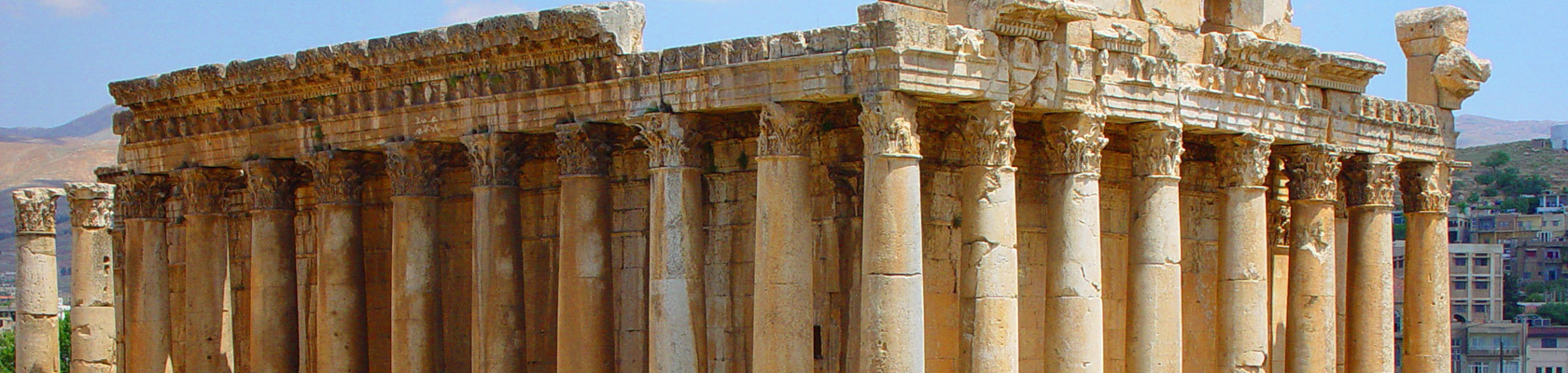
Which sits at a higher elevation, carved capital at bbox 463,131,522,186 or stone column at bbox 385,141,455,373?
carved capital at bbox 463,131,522,186

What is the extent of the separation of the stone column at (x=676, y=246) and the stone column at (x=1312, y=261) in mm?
9506

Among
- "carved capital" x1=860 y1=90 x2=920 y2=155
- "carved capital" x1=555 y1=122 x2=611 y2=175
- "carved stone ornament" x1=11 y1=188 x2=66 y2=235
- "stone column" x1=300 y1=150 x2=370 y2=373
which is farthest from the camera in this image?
"carved stone ornament" x1=11 y1=188 x2=66 y2=235

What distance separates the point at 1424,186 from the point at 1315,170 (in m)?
3.87

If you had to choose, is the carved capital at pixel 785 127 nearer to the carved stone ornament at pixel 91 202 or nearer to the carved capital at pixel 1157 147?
the carved capital at pixel 1157 147

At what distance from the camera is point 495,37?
97.0 ft

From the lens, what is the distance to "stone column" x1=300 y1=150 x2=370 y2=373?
110ft

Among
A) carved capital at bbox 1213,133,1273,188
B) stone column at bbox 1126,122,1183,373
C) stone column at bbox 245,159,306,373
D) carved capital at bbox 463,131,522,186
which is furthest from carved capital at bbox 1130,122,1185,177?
stone column at bbox 245,159,306,373

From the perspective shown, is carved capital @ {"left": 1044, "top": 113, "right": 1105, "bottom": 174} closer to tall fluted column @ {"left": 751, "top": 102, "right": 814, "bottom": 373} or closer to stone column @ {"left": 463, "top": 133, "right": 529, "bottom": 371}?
tall fluted column @ {"left": 751, "top": 102, "right": 814, "bottom": 373}

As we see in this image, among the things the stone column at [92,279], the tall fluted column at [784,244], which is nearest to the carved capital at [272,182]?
the tall fluted column at [784,244]

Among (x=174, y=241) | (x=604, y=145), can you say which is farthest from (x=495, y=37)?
(x=174, y=241)

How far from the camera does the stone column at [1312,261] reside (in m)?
31.6

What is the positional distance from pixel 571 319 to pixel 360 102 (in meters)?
5.70

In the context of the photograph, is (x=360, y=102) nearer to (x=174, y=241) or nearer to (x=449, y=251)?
(x=449, y=251)

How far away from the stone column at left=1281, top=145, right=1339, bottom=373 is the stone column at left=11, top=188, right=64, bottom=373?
89.8 feet
